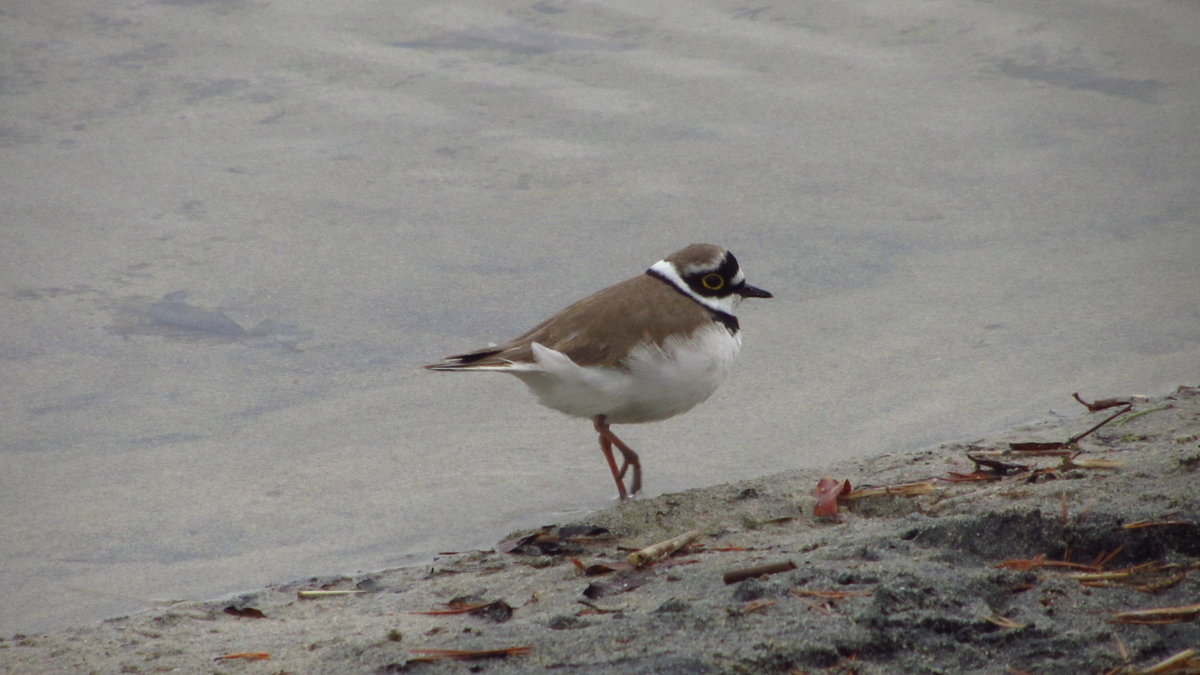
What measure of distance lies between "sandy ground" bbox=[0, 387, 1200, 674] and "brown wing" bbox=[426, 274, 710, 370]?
0.70m

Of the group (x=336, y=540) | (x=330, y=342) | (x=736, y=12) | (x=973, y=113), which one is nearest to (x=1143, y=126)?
(x=973, y=113)

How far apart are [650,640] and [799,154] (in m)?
6.11

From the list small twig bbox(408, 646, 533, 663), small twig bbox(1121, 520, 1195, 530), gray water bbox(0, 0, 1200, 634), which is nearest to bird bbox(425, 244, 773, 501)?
gray water bbox(0, 0, 1200, 634)

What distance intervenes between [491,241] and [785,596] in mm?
4776

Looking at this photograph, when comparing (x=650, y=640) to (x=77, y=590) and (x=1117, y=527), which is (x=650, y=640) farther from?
(x=77, y=590)

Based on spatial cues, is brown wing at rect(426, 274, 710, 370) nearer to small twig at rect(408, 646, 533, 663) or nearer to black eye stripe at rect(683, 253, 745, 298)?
black eye stripe at rect(683, 253, 745, 298)

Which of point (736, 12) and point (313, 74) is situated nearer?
point (313, 74)

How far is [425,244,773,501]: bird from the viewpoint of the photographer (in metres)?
5.03

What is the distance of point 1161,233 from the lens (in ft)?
24.8

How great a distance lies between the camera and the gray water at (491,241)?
564 centimetres

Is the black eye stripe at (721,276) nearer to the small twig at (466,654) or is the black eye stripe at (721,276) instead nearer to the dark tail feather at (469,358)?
the dark tail feather at (469,358)

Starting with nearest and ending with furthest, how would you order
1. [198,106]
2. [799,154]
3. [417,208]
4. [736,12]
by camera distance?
[417,208], [799,154], [198,106], [736,12]

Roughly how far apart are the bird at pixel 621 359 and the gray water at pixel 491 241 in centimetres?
52

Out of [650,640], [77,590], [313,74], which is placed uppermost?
[313,74]
